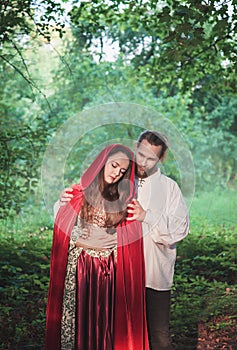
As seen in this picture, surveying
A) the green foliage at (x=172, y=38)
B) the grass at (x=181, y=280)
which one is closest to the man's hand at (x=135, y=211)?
the green foliage at (x=172, y=38)

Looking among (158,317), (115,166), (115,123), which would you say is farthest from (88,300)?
(115,123)

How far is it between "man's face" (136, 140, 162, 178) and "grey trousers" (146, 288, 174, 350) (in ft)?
2.05

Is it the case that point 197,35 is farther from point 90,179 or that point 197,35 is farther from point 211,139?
point 211,139

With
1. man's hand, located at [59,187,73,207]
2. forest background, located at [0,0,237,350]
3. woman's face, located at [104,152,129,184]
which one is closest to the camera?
woman's face, located at [104,152,129,184]

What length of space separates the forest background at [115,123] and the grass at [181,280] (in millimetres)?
13

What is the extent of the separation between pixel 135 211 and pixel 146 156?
0.32 meters

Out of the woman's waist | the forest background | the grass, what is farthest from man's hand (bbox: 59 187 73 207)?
the grass

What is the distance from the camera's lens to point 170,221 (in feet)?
9.87

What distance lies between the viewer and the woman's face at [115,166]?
274 cm

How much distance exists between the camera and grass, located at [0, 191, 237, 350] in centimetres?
486

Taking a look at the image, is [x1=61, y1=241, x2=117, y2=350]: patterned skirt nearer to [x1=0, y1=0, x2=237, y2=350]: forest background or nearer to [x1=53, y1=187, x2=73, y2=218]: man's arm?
[x1=53, y1=187, x2=73, y2=218]: man's arm

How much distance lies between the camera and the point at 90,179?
9.14 feet

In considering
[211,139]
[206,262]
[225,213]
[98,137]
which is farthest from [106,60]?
[206,262]

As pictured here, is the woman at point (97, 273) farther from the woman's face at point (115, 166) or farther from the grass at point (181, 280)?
the grass at point (181, 280)
